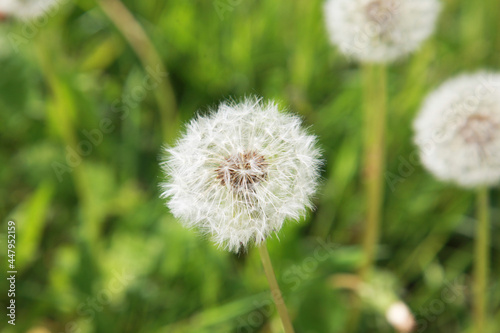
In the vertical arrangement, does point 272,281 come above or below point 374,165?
below

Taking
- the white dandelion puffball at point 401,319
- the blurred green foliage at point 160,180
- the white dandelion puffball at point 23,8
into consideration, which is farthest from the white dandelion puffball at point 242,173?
the white dandelion puffball at point 23,8

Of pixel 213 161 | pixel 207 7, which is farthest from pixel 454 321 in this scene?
pixel 207 7

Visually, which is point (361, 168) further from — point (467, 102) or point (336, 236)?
point (467, 102)

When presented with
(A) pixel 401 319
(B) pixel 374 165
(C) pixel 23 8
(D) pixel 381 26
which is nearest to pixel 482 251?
(A) pixel 401 319

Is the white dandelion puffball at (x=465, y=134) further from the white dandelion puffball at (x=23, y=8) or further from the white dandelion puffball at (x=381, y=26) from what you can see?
the white dandelion puffball at (x=23, y=8)

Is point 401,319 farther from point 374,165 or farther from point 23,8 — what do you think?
point 23,8

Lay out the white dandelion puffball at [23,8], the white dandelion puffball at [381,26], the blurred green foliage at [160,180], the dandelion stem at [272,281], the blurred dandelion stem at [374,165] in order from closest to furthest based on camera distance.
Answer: the dandelion stem at [272,281], the white dandelion puffball at [381,26], the blurred dandelion stem at [374,165], the white dandelion puffball at [23,8], the blurred green foliage at [160,180]

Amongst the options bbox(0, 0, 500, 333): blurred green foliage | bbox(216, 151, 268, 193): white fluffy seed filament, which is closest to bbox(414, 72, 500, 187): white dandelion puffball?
bbox(0, 0, 500, 333): blurred green foliage
